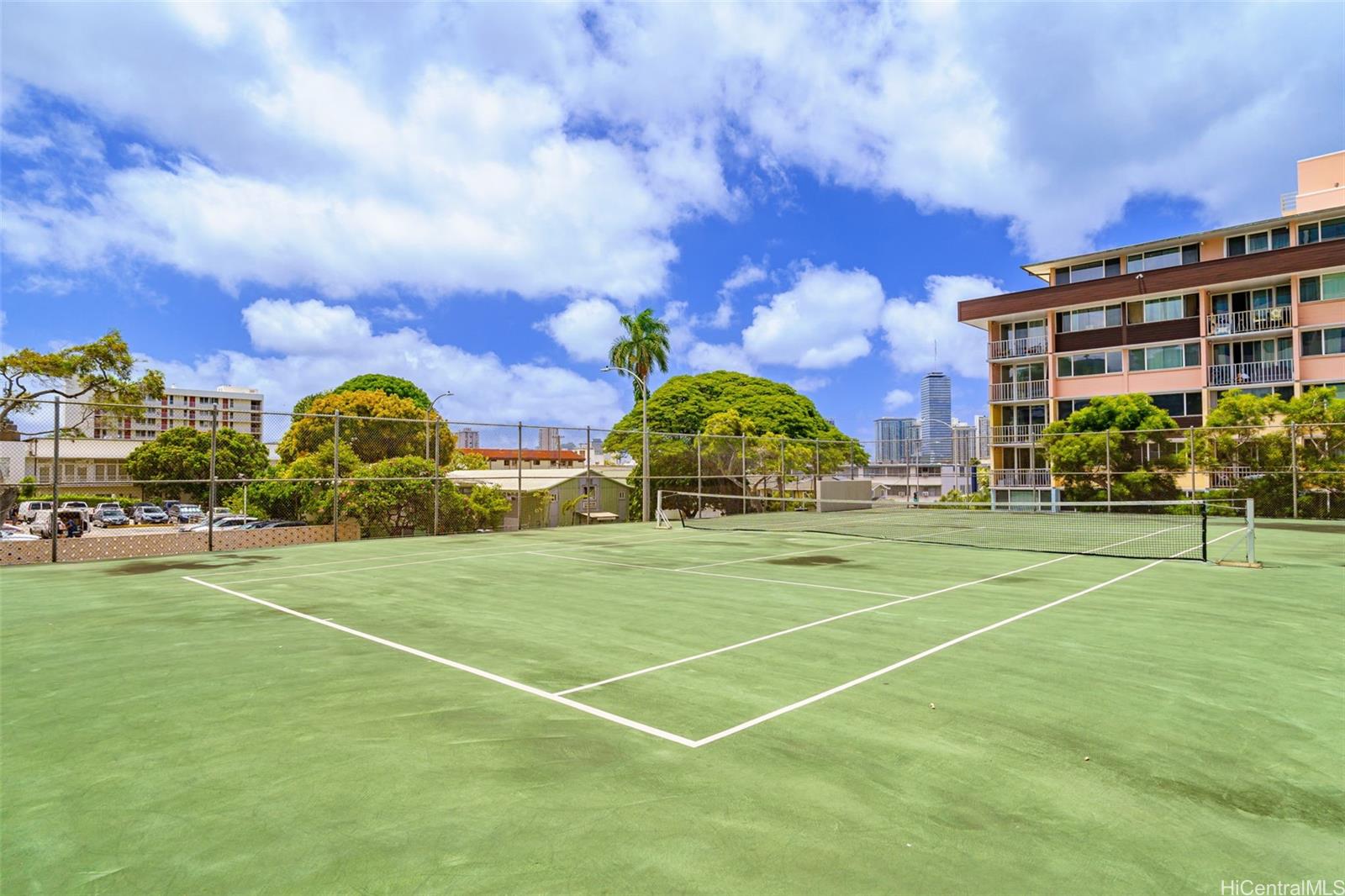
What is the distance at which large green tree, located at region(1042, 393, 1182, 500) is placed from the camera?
3123 cm

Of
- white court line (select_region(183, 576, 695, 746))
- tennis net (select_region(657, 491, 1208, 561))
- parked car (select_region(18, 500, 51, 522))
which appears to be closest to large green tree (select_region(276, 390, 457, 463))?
parked car (select_region(18, 500, 51, 522))

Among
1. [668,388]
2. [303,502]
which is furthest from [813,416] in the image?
[303,502]

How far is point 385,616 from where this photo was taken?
8977 mm

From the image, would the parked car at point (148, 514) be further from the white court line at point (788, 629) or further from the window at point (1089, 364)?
the window at point (1089, 364)

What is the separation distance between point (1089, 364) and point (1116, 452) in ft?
49.0

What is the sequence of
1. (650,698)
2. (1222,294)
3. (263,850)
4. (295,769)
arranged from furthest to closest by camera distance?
1. (1222,294)
2. (650,698)
3. (295,769)
4. (263,850)

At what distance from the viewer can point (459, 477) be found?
24.9 meters

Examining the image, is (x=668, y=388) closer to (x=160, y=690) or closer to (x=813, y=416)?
(x=813, y=416)

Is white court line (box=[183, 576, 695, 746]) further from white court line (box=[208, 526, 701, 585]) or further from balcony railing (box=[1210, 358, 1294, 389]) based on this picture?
balcony railing (box=[1210, 358, 1294, 389])

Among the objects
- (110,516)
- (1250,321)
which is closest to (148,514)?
(110,516)

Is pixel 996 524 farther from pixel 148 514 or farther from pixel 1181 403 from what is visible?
pixel 148 514

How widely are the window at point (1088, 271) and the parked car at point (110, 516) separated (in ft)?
163

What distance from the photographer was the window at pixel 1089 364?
4397 centimetres

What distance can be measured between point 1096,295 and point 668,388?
31.8m
